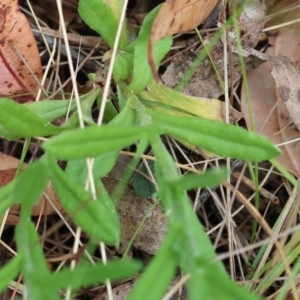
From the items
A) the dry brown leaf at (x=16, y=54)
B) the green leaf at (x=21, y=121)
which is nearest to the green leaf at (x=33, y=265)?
the green leaf at (x=21, y=121)

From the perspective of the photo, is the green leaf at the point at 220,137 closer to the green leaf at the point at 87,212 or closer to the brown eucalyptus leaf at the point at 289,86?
the green leaf at the point at 87,212

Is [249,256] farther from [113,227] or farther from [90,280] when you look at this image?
[90,280]

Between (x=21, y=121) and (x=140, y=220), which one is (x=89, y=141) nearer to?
(x=21, y=121)

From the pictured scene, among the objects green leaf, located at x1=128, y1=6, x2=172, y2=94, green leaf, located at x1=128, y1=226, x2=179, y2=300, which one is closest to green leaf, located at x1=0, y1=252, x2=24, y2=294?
green leaf, located at x1=128, y1=226, x2=179, y2=300

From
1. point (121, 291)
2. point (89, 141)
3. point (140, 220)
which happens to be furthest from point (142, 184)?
point (89, 141)

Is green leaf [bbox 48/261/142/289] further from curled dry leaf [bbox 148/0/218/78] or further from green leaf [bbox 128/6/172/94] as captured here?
green leaf [bbox 128/6/172/94]

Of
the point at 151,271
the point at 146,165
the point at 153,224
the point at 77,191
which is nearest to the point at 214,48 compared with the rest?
the point at 146,165
